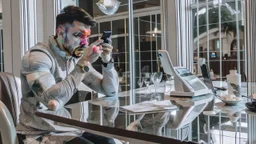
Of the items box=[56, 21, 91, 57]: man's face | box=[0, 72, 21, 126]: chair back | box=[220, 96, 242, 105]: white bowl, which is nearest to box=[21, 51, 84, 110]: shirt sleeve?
box=[56, 21, 91, 57]: man's face

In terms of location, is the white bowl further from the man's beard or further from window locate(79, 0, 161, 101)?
window locate(79, 0, 161, 101)

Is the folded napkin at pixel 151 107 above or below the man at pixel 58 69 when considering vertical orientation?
below

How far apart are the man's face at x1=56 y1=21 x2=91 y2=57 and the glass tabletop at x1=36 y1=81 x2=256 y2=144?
13.9 inches

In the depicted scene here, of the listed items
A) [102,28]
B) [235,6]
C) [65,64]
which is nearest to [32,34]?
[102,28]

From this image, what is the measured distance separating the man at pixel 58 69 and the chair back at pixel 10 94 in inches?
14.2

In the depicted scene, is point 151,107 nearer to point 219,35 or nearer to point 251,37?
point 251,37

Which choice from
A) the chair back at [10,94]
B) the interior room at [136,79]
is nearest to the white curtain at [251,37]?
the interior room at [136,79]

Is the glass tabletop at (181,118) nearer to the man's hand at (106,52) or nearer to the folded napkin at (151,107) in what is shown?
the folded napkin at (151,107)

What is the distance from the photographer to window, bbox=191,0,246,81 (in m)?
2.73

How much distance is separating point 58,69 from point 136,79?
195 cm

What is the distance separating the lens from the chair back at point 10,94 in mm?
1924

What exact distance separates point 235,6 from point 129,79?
1.52 m

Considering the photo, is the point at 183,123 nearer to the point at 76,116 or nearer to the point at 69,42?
the point at 76,116

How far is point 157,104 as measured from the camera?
1.42 metres
